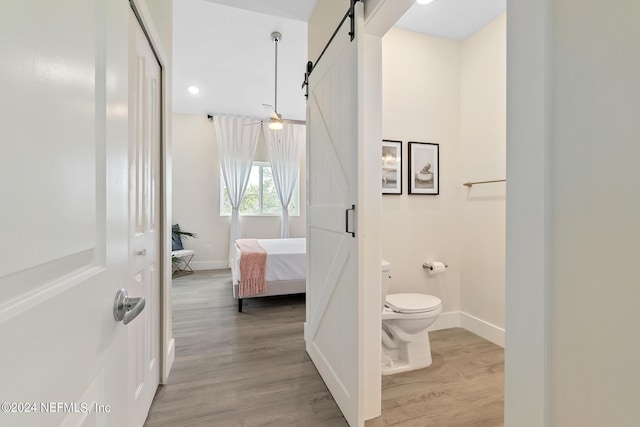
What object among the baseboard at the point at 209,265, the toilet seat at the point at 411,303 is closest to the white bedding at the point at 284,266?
the toilet seat at the point at 411,303

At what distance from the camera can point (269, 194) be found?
19.3 ft

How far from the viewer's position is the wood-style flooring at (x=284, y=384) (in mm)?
1553

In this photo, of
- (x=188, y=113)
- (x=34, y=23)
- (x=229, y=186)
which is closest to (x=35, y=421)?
(x=34, y=23)

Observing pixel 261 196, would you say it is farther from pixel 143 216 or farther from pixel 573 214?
pixel 573 214

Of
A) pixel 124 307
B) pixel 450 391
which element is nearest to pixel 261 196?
pixel 450 391

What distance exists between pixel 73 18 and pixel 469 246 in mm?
2985

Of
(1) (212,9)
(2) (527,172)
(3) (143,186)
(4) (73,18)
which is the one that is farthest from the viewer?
(1) (212,9)

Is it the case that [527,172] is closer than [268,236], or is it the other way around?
[527,172]

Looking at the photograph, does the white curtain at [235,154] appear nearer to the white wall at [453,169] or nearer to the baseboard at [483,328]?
the white wall at [453,169]

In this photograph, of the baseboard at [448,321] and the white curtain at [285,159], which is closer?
the baseboard at [448,321]

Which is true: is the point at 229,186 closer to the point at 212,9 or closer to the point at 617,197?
the point at 212,9

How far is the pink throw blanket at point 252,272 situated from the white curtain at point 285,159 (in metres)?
2.52

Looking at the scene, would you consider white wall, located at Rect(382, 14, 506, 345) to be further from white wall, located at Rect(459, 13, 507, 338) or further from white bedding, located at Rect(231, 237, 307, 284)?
white bedding, located at Rect(231, 237, 307, 284)

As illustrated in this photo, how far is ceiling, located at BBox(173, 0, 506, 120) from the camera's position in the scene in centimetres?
223
